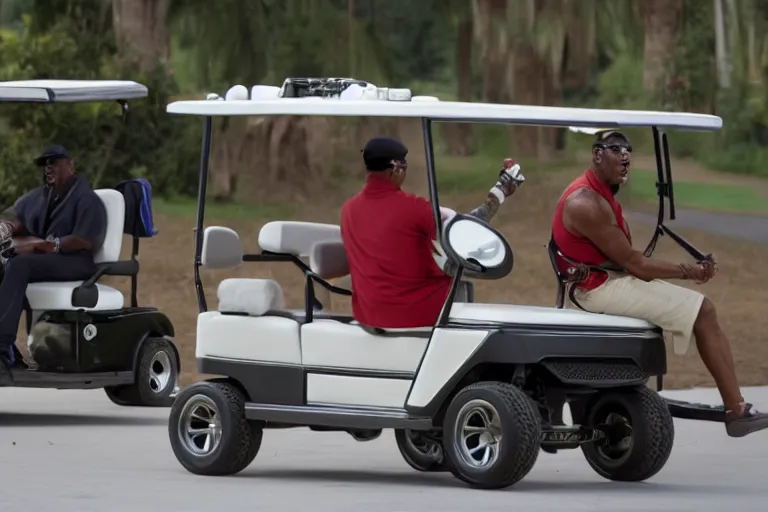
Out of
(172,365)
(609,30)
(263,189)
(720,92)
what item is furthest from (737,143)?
(172,365)

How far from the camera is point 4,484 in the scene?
33.3ft

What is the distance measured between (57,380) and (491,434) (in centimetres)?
423

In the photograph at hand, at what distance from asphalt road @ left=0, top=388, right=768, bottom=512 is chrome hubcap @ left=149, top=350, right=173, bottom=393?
47cm

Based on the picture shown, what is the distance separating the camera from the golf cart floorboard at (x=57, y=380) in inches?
522

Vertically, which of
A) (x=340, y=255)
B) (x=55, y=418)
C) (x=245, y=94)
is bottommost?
(x=55, y=418)

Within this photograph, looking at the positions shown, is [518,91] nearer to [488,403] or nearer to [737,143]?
[737,143]

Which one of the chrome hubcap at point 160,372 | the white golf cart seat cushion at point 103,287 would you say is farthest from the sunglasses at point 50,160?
the chrome hubcap at point 160,372

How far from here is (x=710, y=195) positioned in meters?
34.2

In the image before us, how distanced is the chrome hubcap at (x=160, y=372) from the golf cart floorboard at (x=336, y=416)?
344cm

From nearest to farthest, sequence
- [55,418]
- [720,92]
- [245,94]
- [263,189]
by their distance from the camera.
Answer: [245,94], [55,418], [263,189], [720,92]

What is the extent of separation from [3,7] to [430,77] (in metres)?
13.5

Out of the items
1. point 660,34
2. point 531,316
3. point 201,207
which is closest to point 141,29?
point 660,34

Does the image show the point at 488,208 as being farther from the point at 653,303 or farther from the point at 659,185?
the point at 653,303

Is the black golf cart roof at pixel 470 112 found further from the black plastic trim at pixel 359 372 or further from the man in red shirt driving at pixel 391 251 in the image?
the black plastic trim at pixel 359 372
